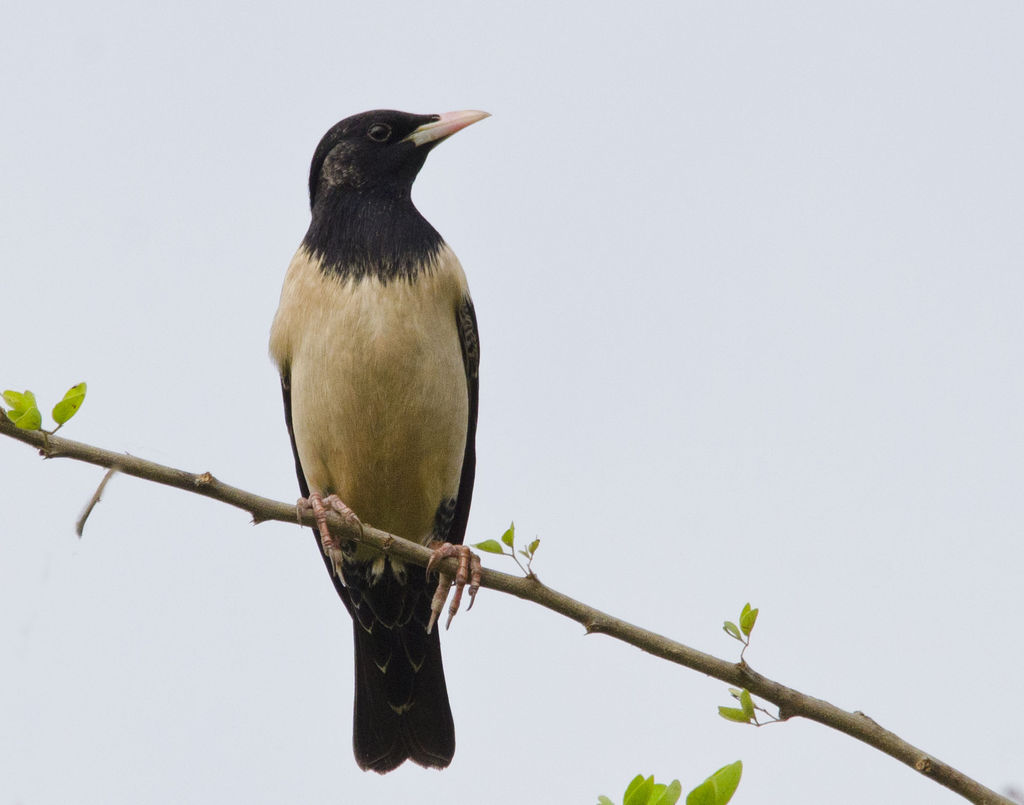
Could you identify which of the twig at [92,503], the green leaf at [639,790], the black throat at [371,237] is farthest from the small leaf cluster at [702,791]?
the black throat at [371,237]

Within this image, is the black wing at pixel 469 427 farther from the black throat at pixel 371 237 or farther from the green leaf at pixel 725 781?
the green leaf at pixel 725 781

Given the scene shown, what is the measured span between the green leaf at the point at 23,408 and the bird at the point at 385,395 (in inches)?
59.5

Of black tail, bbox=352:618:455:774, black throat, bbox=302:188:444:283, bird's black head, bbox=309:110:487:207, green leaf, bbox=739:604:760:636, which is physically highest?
bird's black head, bbox=309:110:487:207

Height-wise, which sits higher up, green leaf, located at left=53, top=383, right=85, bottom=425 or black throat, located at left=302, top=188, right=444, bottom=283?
black throat, located at left=302, top=188, right=444, bottom=283

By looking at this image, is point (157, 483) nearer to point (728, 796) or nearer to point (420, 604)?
point (728, 796)

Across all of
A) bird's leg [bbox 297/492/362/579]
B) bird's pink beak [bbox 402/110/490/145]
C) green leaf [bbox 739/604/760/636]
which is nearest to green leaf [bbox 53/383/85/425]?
bird's leg [bbox 297/492/362/579]

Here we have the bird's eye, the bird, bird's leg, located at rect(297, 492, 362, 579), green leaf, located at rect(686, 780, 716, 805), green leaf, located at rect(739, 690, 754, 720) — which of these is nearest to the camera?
green leaf, located at rect(686, 780, 716, 805)

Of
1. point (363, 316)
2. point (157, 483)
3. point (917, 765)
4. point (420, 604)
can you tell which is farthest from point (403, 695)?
point (917, 765)

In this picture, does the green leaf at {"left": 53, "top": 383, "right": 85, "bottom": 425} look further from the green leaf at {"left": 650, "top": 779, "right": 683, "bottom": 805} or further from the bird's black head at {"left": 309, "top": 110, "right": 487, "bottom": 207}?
the bird's black head at {"left": 309, "top": 110, "right": 487, "bottom": 207}

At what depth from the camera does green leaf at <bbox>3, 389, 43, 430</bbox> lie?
2930 mm

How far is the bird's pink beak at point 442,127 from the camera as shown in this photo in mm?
5719

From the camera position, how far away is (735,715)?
2.95 metres

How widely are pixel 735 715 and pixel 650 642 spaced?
256 mm

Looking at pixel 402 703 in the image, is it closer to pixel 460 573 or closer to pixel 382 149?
pixel 460 573
